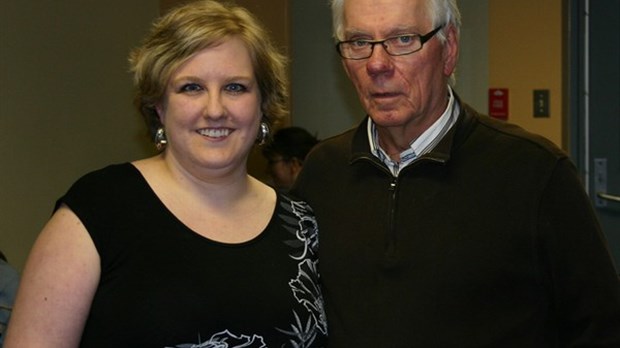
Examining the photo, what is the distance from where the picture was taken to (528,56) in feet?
14.9

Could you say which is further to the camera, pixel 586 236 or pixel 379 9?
pixel 379 9

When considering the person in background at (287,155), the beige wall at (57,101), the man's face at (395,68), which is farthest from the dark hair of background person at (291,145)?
Result: the man's face at (395,68)

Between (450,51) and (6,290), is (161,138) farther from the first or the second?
(6,290)

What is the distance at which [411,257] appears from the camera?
71.7 inches

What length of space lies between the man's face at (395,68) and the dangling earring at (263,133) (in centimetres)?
22

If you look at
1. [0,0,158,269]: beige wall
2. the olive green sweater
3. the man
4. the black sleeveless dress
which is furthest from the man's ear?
[0,0,158,269]: beige wall

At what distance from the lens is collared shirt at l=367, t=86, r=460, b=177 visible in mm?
1923

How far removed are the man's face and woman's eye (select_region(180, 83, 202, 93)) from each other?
1.16 ft

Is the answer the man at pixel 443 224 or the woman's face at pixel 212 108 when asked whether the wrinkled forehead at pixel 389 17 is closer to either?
the man at pixel 443 224

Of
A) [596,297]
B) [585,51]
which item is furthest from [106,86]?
[596,297]

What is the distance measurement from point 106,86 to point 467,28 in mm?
1949

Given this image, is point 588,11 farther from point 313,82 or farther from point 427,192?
point 427,192

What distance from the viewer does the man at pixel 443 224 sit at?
1.76 m

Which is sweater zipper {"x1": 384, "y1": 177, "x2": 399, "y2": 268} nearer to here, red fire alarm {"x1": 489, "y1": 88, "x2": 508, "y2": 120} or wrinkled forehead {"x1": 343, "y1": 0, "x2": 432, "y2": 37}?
wrinkled forehead {"x1": 343, "y1": 0, "x2": 432, "y2": 37}
